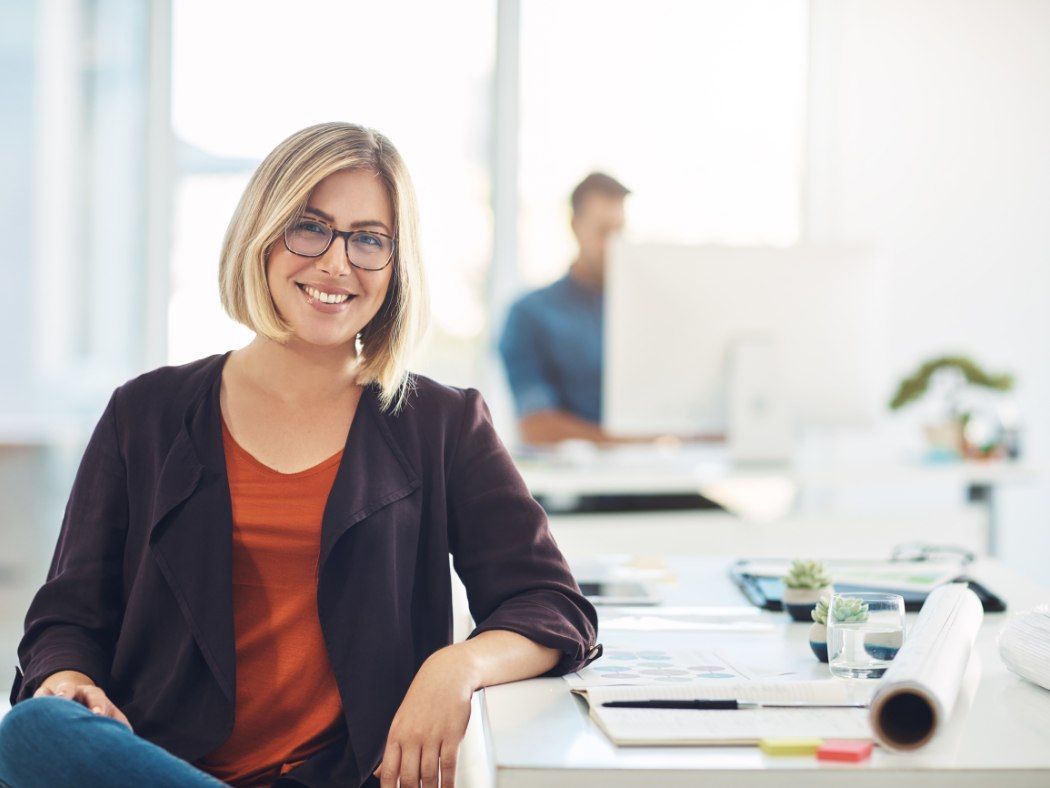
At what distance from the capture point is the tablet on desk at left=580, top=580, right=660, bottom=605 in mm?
1725

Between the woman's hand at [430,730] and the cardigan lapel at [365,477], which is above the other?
the cardigan lapel at [365,477]

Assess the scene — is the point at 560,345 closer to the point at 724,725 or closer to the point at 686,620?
the point at 686,620

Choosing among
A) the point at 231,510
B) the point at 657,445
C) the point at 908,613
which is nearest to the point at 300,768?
the point at 231,510

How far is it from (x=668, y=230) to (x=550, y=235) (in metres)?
0.50

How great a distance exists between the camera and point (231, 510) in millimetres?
1443

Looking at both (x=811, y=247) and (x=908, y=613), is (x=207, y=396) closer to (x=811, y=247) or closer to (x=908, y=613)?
(x=908, y=613)

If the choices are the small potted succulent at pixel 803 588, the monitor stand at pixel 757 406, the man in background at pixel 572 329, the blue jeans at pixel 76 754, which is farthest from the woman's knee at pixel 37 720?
the man in background at pixel 572 329

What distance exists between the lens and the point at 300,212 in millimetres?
1480

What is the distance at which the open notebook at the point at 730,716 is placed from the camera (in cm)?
107

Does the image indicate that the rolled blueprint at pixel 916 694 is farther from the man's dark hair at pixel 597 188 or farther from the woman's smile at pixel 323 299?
the man's dark hair at pixel 597 188

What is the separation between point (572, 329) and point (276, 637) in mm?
2701

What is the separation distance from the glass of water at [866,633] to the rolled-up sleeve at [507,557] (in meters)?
0.28

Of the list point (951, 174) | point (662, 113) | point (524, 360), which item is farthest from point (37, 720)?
point (951, 174)

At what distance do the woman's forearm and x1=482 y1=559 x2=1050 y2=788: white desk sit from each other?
1 cm
